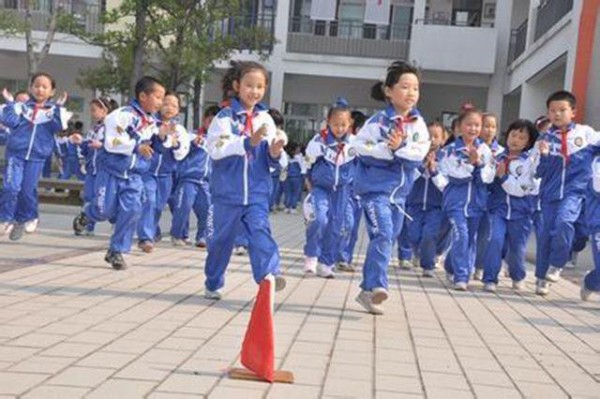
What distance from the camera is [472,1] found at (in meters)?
30.7

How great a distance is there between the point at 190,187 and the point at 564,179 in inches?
181

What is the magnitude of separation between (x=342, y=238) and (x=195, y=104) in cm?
1324

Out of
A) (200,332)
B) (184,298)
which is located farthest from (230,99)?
(200,332)

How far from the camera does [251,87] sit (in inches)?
241

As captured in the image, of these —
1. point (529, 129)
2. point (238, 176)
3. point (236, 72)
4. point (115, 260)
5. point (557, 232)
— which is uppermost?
point (236, 72)

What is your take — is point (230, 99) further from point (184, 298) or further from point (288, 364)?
point (288, 364)

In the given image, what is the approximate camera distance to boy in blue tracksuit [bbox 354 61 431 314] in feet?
20.4

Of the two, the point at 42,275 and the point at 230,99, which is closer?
the point at 230,99

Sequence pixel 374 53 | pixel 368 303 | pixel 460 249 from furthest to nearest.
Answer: pixel 374 53 → pixel 460 249 → pixel 368 303

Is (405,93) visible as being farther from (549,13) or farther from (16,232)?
(549,13)

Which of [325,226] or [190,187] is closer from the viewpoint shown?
[325,226]

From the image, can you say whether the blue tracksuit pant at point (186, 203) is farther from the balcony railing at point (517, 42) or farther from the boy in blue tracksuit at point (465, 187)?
the balcony railing at point (517, 42)

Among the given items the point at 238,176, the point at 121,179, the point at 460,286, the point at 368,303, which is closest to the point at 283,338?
the point at 368,303

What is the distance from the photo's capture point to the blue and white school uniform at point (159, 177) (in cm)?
912
